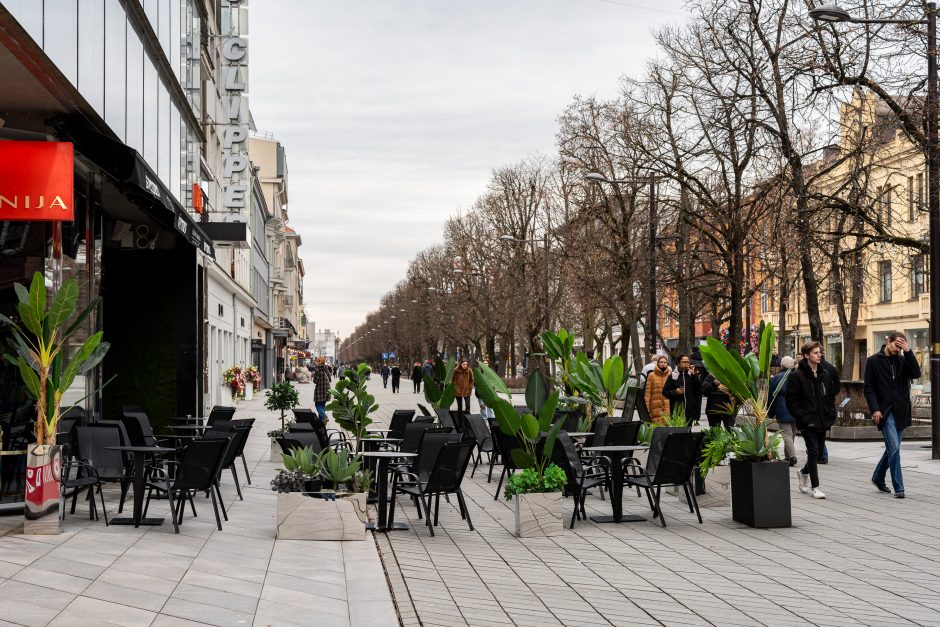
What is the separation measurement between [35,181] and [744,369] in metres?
7.45

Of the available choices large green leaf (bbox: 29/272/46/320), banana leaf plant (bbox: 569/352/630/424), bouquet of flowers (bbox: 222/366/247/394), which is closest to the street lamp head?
banana leaf plant (bbox: 569/352/630/424)

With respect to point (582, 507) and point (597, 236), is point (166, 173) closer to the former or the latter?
point (582, 507)

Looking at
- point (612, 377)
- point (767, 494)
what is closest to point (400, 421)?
point (612, 377)

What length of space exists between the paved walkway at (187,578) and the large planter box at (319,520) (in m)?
0.13

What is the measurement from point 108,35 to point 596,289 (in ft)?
89.1

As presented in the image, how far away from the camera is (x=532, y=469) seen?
11.1 meters

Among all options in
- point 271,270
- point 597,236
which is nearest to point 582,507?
point 597,236

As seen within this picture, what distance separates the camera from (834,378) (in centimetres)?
1534

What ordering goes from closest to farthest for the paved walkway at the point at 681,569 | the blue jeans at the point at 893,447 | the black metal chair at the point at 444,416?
the paved walkway at the point at 681,569, the blue jeans at the point at 893,447, the black metal chair at the point at 444,416

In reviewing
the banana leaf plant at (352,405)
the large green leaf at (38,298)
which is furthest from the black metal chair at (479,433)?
the large green leaf at (38,298)

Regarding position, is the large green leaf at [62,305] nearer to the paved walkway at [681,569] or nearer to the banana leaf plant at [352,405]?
the paved walkway at [681,569]

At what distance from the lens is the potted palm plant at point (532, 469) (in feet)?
35.4

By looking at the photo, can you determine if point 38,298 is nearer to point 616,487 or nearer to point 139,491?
point 139,491

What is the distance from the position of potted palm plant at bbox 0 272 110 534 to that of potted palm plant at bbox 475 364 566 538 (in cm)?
391
